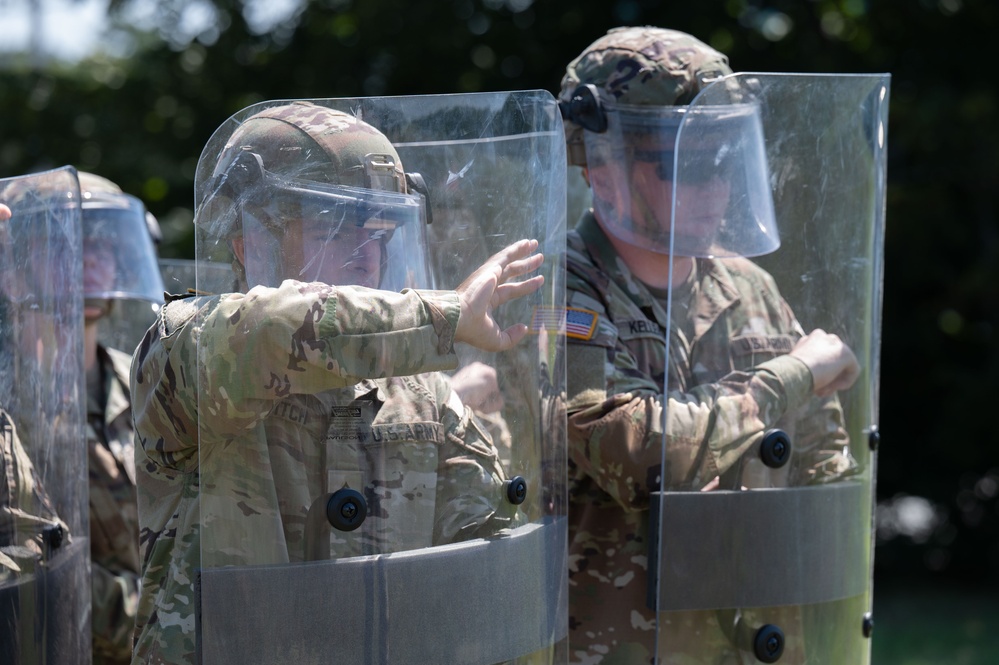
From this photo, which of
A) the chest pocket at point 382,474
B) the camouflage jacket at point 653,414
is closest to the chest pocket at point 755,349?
the camouflage jacket at point 653,414

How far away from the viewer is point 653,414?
95.9 inches

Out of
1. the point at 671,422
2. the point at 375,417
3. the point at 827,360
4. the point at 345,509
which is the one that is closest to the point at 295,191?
the point at 375,417

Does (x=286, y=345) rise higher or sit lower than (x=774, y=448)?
higher

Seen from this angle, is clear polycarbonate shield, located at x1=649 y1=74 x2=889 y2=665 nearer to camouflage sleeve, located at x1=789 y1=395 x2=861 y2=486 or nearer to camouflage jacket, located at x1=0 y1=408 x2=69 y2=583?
camouflage sleeve, located at x1=789 y1=395 x2=861 y2=486

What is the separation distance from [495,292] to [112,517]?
1.87 meters

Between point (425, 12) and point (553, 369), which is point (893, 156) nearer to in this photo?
point (425, 12)

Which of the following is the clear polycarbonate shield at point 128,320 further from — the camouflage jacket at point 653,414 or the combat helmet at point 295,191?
the combat helmet at point 295,191

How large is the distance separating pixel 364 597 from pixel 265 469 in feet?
0.80

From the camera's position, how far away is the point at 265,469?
188 centimetres

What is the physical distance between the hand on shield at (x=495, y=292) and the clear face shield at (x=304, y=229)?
0.47 feet

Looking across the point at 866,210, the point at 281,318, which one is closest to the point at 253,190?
the point at 281,318

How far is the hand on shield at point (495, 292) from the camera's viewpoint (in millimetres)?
1938

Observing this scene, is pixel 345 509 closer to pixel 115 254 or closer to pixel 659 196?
pixel 659 196

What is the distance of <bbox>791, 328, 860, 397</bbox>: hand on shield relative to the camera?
250cm
